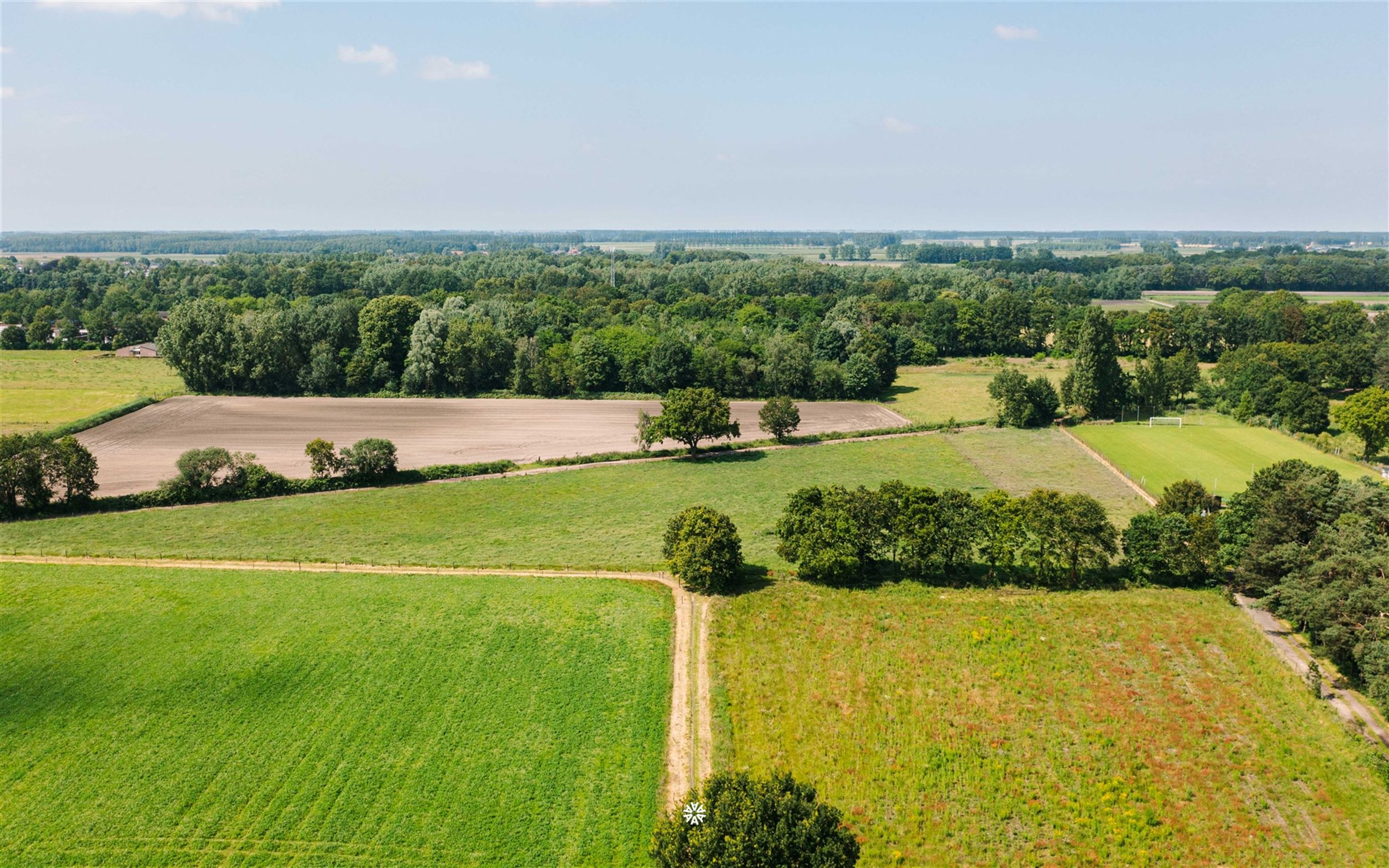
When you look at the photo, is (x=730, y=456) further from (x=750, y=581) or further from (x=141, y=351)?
(x=141, y=351)

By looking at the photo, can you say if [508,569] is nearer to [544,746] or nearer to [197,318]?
[544,746]

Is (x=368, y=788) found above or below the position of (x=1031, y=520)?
below

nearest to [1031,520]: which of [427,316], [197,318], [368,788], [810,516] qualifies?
[810,516]

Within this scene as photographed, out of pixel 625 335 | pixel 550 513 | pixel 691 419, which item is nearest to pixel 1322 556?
pixel 691 419

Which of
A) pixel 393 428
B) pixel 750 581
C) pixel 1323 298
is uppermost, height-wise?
pixel 1323 298

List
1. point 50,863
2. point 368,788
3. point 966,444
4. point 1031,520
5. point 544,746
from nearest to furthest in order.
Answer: point 50,863
point 368,788
point 544,746
point 1031,520
point 966,444

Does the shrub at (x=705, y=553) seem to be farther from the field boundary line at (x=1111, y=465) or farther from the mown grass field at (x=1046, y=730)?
the field boundary line at (x=1111, y=465)

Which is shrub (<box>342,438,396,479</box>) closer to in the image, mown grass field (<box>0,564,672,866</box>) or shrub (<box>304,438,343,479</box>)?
shrub (<box>304,438,343,479</box>)
